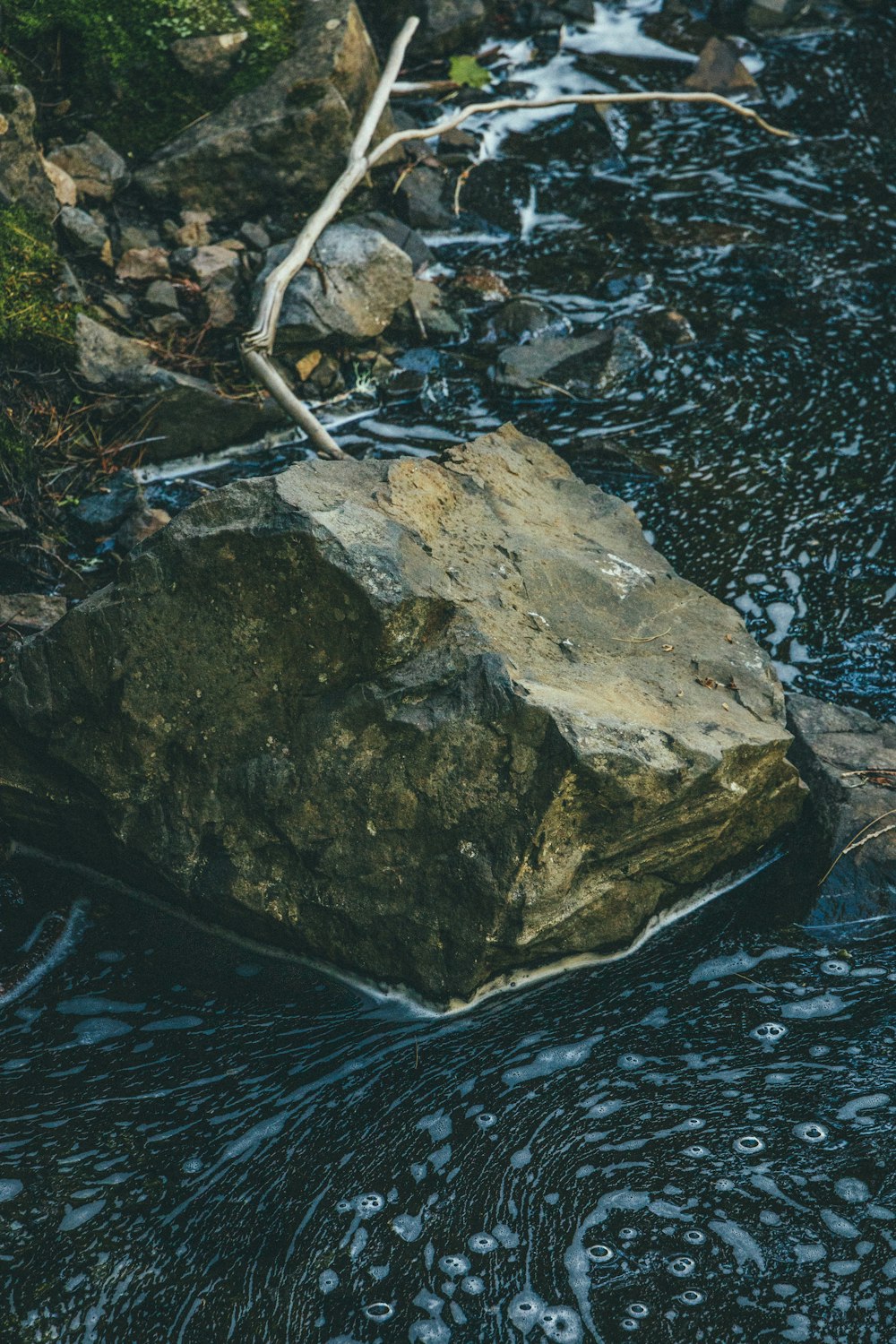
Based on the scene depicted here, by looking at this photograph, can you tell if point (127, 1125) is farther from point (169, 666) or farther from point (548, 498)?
point (548, 498)

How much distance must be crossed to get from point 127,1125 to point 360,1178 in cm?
68

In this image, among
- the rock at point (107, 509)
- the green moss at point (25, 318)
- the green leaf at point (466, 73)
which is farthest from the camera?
the green leaf at point (466, 73)

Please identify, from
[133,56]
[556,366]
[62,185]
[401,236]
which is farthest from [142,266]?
[556,366]

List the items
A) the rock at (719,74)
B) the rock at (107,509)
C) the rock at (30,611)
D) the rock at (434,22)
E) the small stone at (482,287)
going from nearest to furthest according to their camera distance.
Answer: the rock at (30,611) < the rock at (107,509) < the small stone at (482,287) < the rock at (434,22) < the rock at (719,74)

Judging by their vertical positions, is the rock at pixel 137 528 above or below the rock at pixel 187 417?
below

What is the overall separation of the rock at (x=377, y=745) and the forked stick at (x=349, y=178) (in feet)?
6.76

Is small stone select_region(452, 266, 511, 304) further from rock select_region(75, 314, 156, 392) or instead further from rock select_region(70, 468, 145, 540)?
rock select_region(70, 468, 145, 540)

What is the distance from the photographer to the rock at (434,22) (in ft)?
28.2

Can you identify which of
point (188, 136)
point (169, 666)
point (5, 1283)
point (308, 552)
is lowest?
point (5, 1283)

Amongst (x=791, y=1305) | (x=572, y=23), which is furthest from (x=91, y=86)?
(x=791, y=1305)

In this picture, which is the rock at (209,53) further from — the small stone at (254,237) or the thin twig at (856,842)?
the thin twig at (856,842)

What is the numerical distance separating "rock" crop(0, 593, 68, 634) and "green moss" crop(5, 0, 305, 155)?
3.64 meters

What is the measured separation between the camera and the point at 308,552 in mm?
3545

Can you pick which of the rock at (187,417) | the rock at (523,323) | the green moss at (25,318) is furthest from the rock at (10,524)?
the rock at (523,323)
